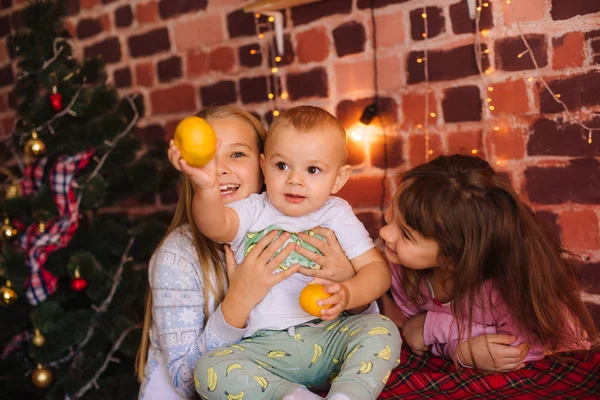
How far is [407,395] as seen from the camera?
1429 mm

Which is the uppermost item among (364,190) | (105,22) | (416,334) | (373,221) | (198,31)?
(105,22)

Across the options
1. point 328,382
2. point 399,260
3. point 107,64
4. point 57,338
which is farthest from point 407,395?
point 107,64

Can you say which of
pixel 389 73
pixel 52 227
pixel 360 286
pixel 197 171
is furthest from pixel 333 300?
pixel 52 227

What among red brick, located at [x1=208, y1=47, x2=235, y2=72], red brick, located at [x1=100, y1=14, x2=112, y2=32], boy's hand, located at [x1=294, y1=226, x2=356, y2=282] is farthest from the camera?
red brick, located at [x1=100, y1=14, x2=112, y2=32]

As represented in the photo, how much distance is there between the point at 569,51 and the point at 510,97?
196 millimetres

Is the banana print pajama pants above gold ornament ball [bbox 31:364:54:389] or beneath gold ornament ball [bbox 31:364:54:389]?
above

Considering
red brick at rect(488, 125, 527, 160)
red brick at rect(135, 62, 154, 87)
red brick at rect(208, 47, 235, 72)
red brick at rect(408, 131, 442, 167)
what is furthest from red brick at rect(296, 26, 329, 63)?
red brick at rect(135, 62, 154, 87)

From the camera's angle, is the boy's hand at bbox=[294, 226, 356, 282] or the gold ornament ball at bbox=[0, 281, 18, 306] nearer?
the boy's hand at bbox=[294, 226, 356, 282]

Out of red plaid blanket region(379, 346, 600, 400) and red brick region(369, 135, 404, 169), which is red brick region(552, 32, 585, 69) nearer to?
red brick region(369, 135, 404, 169)

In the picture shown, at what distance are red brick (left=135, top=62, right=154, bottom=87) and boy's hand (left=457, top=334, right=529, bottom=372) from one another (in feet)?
5.78

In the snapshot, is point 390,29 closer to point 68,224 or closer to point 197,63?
point 197,63

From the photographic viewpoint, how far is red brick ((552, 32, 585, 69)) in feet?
5.56

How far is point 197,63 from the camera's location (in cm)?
251

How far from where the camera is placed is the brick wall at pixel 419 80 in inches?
68.0
